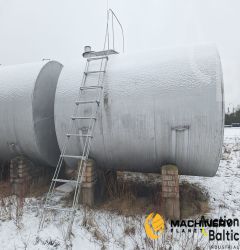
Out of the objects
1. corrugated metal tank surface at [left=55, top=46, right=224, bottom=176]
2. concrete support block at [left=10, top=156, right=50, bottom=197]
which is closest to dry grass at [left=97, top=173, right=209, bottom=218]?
corrugated metal tank surface at [left=55, top=46, right=224, bottom=176]

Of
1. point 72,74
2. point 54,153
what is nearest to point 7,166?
point 54,153

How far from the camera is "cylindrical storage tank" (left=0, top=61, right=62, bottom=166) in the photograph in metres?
5.75

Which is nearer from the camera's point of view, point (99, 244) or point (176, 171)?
point (99, 244)

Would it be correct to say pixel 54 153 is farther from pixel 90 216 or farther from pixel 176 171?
pixel 176 171

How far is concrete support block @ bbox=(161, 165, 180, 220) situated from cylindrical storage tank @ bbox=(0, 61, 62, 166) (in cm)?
309

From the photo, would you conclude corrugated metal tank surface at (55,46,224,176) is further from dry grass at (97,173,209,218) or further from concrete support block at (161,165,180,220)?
dry grass at (97,173,209,218)

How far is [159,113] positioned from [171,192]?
153 cm

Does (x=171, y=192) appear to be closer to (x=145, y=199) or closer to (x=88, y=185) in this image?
A: (x=145, y=199)

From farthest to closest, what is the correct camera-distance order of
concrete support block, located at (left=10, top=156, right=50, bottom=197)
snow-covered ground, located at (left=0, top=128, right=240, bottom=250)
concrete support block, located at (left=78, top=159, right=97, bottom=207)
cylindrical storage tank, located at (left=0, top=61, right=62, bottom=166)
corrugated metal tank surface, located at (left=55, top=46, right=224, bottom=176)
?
1. concrete support block, located at (left=10, top=156, right=50, bottom=197)
2. cylindrical storage tank, located at (left=0, top=61, right=62, bottom=166)
3. concrete support block, located at (left=78, top=159, right=97, bottom=207)
4. corrugated metal tank surface, located at (left=55, top=46, right=224, bottom=176)
5. snow-covered ground, located at (left=0, top=128, right=240, bottom=250)

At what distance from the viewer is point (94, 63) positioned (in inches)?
218

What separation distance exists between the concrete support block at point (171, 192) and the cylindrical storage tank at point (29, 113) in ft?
10.1

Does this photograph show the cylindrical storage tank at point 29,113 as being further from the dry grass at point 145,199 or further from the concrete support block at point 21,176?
the dry grass at point 145,199

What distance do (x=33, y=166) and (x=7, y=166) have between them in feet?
5.11

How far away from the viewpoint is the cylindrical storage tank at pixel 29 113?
5.75 meters
